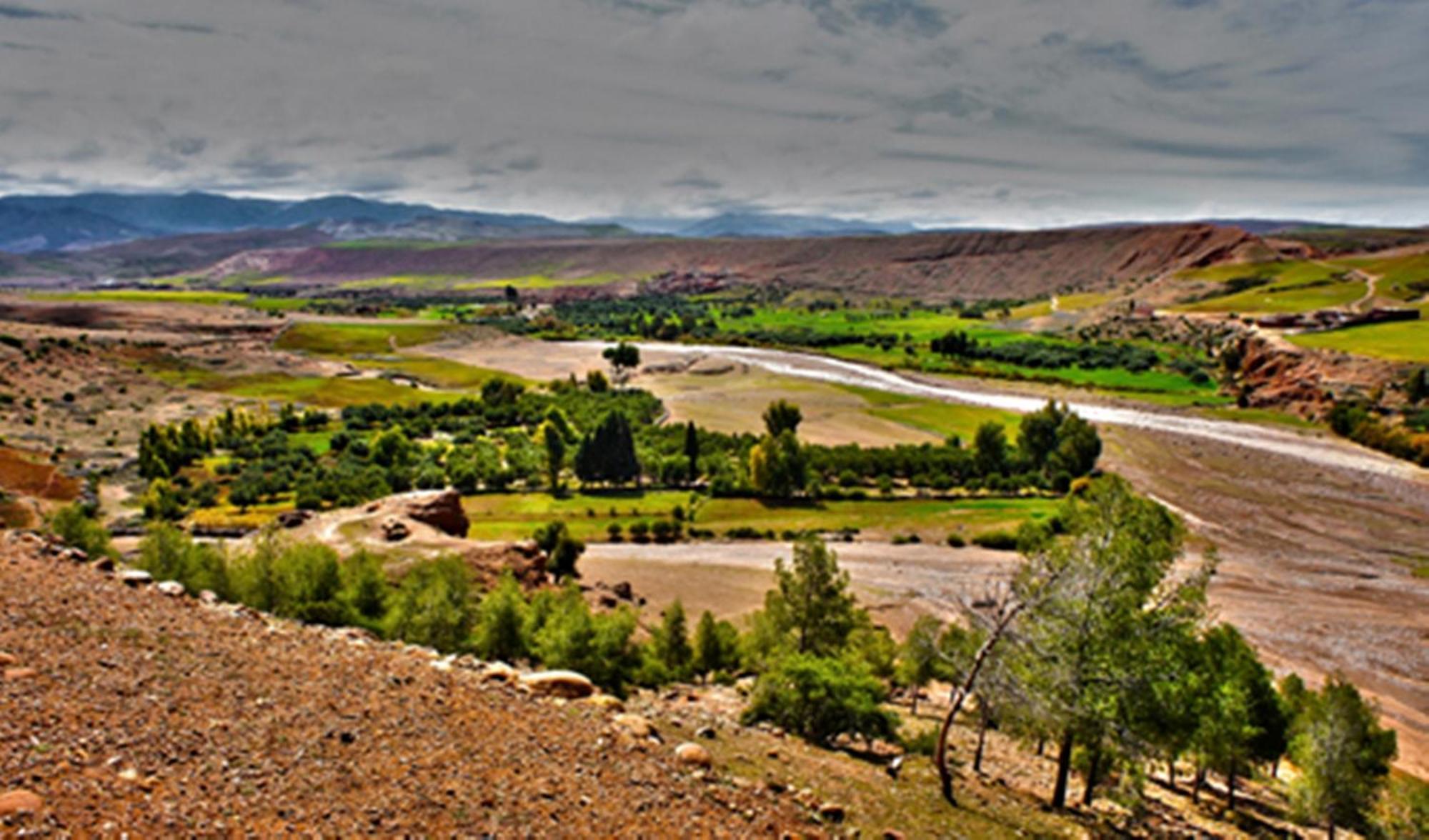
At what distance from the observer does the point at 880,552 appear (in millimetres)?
79250

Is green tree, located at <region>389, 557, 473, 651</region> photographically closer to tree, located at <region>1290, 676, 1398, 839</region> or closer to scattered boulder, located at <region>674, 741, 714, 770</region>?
scattered boulder, located at <region>674, 741, 714, 770</region>

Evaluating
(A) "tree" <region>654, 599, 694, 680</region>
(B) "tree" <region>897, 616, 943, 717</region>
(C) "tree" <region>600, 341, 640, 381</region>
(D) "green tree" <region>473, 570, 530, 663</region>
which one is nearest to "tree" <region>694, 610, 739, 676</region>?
(A) "tree" <region>654, 599, 694, 680</region>

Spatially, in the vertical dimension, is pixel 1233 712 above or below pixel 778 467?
above

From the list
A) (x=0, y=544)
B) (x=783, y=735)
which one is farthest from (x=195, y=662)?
(x=783, y=735)

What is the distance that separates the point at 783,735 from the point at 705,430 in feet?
327

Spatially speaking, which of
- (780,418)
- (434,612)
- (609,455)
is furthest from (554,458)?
(434,612)

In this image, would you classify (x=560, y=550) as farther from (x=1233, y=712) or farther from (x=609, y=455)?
(x=1233, y=712)

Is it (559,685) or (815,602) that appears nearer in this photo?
(559,685)

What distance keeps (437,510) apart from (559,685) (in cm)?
4493

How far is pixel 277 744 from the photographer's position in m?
14.0

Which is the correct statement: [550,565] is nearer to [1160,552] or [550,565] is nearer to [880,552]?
[880,552]

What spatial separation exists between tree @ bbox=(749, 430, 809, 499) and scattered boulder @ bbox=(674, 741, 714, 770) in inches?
2994

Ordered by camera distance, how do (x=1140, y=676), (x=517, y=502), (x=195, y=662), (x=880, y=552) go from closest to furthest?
(x=195, y=662) → (x=1140, y=676) → (x=880, y=552) → (x=517, y=502)

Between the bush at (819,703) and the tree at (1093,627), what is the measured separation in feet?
17.8
